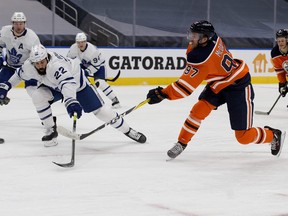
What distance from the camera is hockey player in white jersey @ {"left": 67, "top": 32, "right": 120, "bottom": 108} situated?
288 inches

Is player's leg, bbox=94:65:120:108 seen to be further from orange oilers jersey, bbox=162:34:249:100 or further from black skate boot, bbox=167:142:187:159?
orange oilers jersey, bbox=162:34:249:100

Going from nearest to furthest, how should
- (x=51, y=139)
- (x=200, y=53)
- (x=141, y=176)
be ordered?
(x=141, y=176)
(x=200, y=53)
(x=51, y=139)

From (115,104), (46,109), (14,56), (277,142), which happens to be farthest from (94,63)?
(277,142)

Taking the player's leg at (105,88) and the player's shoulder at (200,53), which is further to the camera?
the player's leg at (105,88)

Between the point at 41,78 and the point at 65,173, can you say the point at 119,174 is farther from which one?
the point at 41,78

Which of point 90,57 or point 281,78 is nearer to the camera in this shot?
point 281,78

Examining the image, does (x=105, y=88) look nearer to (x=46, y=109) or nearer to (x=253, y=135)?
(x=46, y=109)

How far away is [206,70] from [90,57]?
3.81 metres

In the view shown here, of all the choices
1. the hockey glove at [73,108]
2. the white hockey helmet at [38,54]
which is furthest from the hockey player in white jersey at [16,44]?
the hockey glove at [73,108]

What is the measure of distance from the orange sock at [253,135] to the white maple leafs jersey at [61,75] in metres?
1.07

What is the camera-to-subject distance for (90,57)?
741 cm

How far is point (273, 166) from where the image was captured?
391 cm

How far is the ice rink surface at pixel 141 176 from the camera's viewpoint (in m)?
2.84

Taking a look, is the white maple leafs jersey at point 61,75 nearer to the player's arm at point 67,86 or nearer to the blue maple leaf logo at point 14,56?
the player's arm at point 67,86
